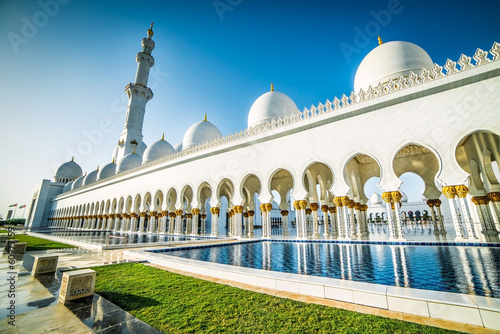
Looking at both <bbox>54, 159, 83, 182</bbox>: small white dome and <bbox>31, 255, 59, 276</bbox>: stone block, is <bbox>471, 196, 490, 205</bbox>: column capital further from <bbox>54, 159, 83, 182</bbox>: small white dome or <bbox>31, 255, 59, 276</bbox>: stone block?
<bbox>54, 159, 83, 182</bbox>: small white dome

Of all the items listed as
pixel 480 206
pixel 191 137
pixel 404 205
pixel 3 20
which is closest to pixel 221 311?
pixel 3 20

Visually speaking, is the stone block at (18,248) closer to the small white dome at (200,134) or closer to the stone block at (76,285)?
the stone block at (76,285)

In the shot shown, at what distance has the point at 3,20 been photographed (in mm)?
5320

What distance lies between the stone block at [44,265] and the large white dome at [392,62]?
1246 centimetres

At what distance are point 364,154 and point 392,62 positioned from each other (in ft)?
17.1

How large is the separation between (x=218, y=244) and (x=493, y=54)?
391 inches

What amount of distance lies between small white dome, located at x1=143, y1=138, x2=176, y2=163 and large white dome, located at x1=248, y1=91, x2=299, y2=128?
9450 millimetres

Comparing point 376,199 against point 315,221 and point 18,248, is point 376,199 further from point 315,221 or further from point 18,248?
point 18,248

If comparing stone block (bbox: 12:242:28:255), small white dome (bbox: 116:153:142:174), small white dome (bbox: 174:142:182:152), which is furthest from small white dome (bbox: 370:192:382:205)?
stone block (bbox: 12:242:28:255)

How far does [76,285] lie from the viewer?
2.36 meters

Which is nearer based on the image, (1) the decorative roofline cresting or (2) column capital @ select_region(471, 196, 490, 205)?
(1) the decorative roofline cresting

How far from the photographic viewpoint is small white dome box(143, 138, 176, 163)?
19703 millimetres

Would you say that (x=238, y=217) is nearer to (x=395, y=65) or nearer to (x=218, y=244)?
(x=218, y=244)

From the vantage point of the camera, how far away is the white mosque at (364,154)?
6.82m
